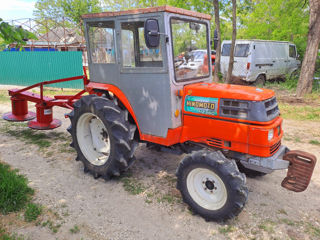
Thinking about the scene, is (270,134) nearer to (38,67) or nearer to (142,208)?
(142,208)

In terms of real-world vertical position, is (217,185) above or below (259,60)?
below

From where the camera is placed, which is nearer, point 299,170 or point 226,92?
point 299,170

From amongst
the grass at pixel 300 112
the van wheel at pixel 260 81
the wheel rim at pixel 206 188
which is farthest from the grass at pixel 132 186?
the van wheel at pixel 260 81

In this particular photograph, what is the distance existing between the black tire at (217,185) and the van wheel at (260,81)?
978 centimetres

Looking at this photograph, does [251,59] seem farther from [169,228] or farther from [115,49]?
[169,228]

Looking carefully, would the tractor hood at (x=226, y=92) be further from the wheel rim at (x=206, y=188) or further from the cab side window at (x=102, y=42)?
the cab side window at (x=102, y=42)

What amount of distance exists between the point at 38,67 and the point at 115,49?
10948 mm

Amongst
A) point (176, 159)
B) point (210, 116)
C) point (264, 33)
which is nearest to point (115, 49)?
point (210, 116)

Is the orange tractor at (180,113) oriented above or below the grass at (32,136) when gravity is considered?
above

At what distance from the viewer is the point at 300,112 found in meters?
7.75

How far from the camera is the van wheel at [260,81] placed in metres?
11.9

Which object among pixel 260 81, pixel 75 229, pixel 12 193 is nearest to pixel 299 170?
pixel 75 229

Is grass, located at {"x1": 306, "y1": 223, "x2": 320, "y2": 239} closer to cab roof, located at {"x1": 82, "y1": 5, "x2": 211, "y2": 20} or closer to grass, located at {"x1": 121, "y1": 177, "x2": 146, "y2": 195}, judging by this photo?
grass, located at {"x1": 121, "y1": 177, "x2": 146, "y2": 195}

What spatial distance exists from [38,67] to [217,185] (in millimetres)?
12479
